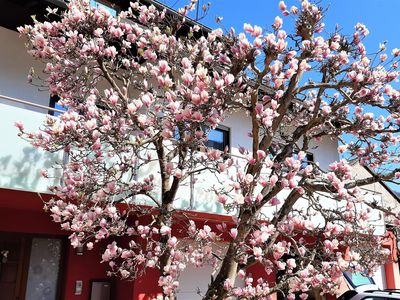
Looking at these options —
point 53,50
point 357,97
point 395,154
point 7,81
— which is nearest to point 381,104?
A: point 357,97

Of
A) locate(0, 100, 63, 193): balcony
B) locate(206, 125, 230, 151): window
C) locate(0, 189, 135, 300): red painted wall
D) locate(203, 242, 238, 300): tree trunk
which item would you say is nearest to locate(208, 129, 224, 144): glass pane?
locate(206, 125, 230, 151): window

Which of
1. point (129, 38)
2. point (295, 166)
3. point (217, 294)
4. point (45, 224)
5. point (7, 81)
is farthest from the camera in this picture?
point (45, 224)

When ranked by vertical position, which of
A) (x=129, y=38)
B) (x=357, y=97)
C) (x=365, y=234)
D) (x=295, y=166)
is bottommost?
(x=365, y=234)

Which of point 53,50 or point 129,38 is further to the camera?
point 129,38

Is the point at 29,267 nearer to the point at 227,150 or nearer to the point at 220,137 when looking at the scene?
the point at 227,150

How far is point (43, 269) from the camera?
7727mm

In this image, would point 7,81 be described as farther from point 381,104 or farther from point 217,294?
point 381,104

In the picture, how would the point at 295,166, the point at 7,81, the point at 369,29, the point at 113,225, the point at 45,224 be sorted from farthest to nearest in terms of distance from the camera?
the point at 45,224 < the point at 7,81 < the point at 369,29 < the point at 113,225 < the point at 295,166

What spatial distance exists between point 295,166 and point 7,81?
581 centimetres

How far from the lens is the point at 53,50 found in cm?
520

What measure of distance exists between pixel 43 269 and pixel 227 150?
16.3ft

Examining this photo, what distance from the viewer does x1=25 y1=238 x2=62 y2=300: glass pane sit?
7.51 metres

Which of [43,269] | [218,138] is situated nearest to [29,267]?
[43,269]

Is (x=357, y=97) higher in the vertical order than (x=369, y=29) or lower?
lower
